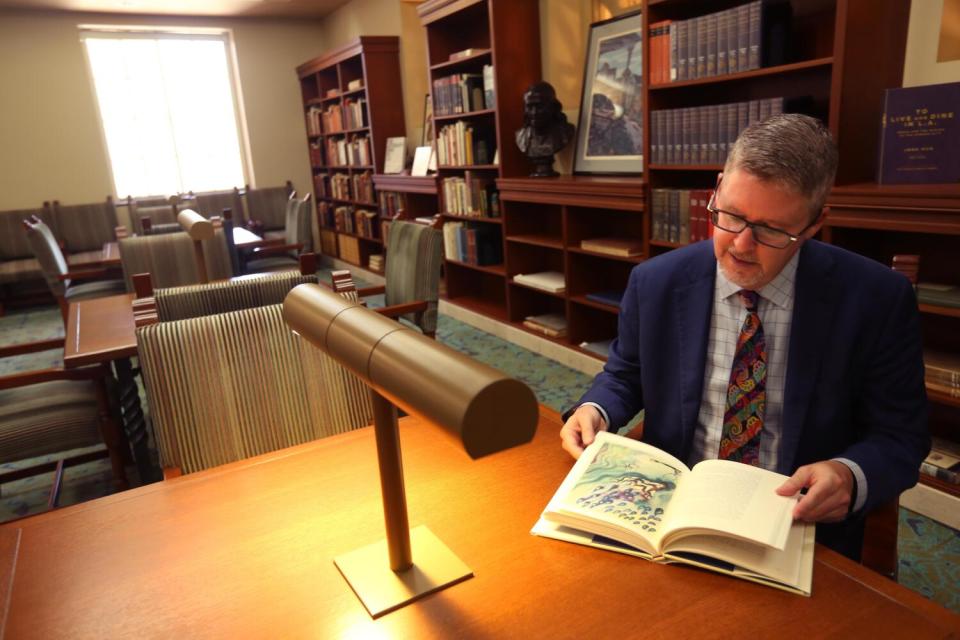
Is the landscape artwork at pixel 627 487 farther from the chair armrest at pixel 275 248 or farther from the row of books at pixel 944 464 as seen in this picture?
the chair armrest at pixel 275 248

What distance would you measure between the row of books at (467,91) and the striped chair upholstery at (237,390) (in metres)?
3.02

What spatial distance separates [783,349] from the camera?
3.81 ft

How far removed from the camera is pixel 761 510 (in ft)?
2.82

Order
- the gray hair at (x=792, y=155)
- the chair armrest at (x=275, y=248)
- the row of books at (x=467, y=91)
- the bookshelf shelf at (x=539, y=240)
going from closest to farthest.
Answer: the gray hair at (x=792, y=155) < the bookshelf shelf at (x=539, y=240) < the row of books at (x=467, y=91) < the chair armrest at (x=275, y=248)

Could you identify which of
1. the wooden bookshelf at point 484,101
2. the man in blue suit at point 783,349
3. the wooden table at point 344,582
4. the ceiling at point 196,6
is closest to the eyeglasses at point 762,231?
the man in blue suit at point 783,349

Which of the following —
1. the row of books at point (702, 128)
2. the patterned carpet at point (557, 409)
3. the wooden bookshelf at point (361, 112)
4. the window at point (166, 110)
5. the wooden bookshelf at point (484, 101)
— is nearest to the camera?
the patterned carpet at point (557, 409)

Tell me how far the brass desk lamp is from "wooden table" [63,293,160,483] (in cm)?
151

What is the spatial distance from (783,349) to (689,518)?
46cm

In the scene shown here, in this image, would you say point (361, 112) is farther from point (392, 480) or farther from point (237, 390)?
point (392, 480)

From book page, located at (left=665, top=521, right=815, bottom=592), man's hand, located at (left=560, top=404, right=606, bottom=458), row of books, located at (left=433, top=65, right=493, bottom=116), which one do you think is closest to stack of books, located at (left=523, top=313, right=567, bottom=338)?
row of books, located at (left=433, top=65, right=493, bottom=116)

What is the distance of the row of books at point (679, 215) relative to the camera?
274 centimetres

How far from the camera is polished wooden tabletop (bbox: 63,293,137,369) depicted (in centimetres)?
209

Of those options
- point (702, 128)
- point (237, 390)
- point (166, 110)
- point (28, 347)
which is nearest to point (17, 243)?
point (166, 110)

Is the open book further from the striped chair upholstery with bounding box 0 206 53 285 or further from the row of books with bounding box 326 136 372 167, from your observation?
the striped chair upholstery with bounding box 0 206 53 285
